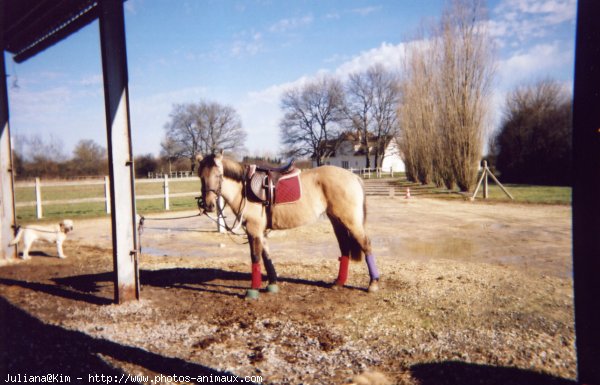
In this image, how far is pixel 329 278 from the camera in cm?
538

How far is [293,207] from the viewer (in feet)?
15.5

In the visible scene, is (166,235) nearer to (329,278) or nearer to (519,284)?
(329,278)

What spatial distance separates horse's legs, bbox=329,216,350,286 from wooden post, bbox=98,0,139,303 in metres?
2.79

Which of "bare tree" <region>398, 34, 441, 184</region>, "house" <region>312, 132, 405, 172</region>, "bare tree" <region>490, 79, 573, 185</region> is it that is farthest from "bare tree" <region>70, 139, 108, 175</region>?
"bare tree" <region>490, 79, 573, 185</region>

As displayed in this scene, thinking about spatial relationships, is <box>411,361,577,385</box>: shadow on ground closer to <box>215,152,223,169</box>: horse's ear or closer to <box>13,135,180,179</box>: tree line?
<box>215,152,223,169</box>: horse's ear

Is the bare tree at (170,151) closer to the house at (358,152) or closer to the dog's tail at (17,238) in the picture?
the house at (358,152)

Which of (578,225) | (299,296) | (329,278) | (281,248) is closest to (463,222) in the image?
(281,248)

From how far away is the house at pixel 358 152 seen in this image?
4971cm

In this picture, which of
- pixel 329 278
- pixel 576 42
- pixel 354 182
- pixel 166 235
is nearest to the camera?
pixel 576 42

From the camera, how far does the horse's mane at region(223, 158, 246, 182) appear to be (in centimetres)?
454

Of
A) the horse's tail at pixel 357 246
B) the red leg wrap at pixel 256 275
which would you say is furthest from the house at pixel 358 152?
the red leg wrap at pixel 256 275

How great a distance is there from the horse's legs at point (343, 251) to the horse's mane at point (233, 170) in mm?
1441

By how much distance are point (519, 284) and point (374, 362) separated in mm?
3239

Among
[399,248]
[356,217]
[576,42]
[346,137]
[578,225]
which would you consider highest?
[346,137]
